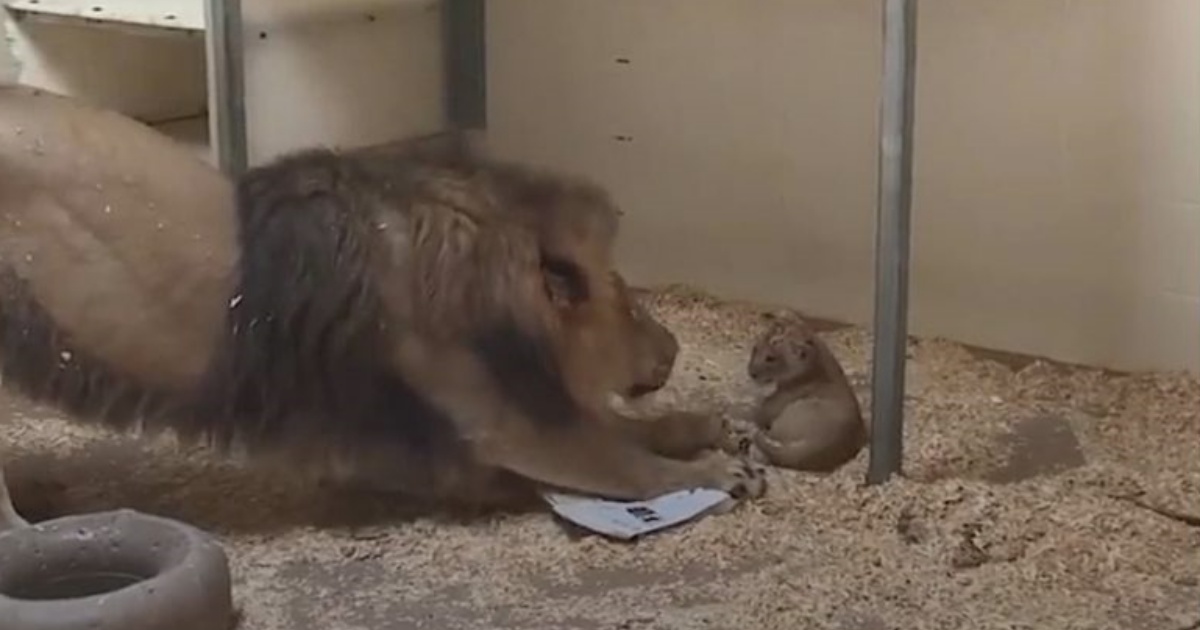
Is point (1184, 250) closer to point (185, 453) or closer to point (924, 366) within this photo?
point (924, 366)

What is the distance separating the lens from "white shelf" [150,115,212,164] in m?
4.08

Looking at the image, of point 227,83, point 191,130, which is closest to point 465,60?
point 191,130

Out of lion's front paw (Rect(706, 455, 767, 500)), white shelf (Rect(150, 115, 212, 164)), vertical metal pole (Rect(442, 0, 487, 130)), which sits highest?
vertical metal pole (Rect(442, 0, 487, 130))

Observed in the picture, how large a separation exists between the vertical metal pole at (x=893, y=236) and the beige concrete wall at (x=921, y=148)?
0.82 meters

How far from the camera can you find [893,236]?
280 centimetres

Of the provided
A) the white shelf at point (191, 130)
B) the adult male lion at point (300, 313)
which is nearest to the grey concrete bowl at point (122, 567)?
the adult male lion at point (300, 313)

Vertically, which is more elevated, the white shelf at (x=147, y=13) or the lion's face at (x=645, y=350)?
the white shelf at (x=147, y=13)

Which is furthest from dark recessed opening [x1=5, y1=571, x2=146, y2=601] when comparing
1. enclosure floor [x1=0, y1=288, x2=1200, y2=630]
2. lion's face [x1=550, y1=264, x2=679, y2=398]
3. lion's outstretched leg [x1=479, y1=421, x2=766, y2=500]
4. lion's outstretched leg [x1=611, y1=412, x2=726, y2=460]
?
lion's outstretched leg [x1=611, y1=412, x2=726, y2=460]

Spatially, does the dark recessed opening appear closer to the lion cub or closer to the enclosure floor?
the enclosure floor

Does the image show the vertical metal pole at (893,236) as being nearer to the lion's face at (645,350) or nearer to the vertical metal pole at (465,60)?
the lion's face at (645,350)

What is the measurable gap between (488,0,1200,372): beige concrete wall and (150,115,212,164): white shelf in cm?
62

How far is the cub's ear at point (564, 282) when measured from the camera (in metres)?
2.86

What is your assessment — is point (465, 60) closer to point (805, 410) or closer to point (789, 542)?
point (805, 410)

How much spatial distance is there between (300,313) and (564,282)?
0.39m
